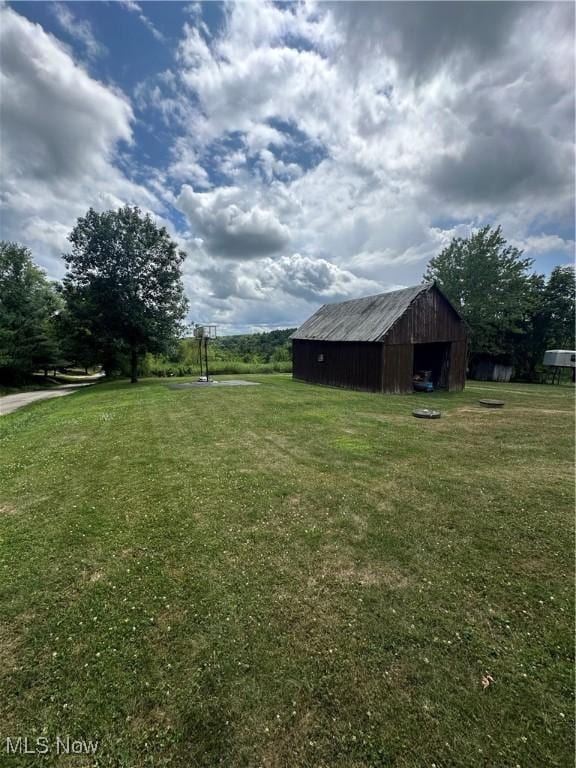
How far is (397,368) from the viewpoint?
16.8 metres

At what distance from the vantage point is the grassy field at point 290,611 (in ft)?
7.02

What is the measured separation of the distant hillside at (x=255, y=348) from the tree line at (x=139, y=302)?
9.08 m

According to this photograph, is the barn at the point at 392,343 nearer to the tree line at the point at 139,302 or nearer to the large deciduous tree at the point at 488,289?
Answer: the tree line at the point at 139,302

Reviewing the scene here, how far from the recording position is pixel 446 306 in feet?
59.1

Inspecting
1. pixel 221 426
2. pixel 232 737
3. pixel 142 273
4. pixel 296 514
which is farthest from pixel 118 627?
pixel 142 273

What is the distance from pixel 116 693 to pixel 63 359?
3816 centimetres

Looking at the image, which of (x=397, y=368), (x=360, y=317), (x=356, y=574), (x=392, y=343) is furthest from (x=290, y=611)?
(x=360, y=317)

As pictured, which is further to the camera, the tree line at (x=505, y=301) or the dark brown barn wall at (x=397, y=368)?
the tree line at (x=505, y=301)

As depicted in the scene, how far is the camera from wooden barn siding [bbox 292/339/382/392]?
1697 centimetres

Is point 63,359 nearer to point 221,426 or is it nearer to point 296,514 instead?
point 221,426

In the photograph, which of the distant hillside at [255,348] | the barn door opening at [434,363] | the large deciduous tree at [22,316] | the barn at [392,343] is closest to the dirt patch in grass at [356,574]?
the barn at [392,343]

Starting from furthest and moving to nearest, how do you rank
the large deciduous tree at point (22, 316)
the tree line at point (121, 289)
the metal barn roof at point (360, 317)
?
the large deciduous tree at point (22, 316), the tree line at point (121, 289), the metal barn roof at point (360, 317)

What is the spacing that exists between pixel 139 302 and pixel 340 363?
1403 centimetres

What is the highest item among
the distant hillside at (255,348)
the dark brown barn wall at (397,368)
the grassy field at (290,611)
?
the distant hillside at (255,348)
